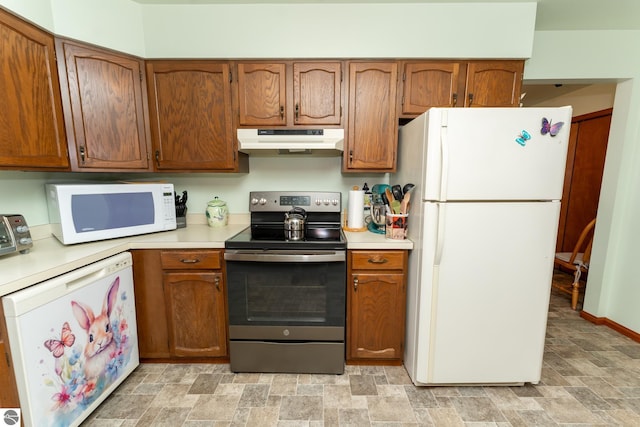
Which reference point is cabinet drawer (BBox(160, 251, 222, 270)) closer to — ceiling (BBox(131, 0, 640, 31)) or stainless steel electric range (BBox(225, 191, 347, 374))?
stainless steel electric range (BBox(225, 191, 347, 374))

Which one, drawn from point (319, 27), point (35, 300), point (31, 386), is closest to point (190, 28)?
point (319, 27)

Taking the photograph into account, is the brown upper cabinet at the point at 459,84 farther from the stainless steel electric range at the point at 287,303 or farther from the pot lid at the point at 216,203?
the pot lid at the point at 216,203

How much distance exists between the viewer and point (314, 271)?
1.71m

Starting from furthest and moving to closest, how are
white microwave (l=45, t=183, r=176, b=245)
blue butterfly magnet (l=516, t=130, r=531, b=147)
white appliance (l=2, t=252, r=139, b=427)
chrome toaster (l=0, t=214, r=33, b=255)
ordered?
white microwave (l=45, t=183, r=176, b=245), blue butterfly magnet (l=516, t=130, r=531, b=147), chrome toaster (l=0, t=214, r=33, b=255), white appliance (l=2, t=252, r=139, b=427)

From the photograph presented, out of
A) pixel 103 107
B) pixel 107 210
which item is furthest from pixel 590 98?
pixel 107 210

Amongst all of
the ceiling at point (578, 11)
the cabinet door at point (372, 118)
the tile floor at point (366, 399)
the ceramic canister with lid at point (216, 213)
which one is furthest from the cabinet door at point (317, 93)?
the tile floor at point (366, 399)

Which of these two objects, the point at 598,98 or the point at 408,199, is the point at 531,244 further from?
the point at 598,98

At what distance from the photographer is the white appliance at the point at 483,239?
1.42 m

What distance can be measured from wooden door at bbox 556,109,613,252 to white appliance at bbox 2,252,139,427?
4.97m

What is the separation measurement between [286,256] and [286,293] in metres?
0.27

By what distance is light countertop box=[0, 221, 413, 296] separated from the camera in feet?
3.83

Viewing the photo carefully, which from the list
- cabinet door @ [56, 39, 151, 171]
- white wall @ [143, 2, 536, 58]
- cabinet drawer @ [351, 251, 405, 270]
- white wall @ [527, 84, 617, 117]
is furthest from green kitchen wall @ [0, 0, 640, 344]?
white wall @ [527, 84, 617, 117]

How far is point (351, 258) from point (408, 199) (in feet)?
1.74

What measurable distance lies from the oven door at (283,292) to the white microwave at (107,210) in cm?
68
